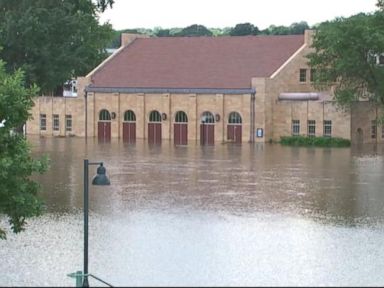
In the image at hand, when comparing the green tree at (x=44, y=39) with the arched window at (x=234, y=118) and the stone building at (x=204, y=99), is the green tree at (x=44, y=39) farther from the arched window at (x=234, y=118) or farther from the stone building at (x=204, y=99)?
the arched window at (x=234, y=118)

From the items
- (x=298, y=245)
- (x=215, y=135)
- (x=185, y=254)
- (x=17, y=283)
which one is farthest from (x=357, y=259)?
(x=215, y=135)

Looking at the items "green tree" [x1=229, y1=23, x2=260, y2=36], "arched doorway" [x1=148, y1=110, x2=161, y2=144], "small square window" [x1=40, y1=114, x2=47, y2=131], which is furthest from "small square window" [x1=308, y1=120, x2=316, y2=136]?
"green tree" [x1=229, y1=23, x2=260, y2=36]

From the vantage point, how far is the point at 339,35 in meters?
65.2

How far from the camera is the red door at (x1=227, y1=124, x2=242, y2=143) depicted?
71500 mm

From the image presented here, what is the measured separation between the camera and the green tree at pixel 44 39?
7594cm

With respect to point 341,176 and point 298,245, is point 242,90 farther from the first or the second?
point 298,245

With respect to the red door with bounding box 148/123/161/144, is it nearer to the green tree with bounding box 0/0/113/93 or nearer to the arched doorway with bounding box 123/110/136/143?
the arched doorway with bounding box 123/110/136/143

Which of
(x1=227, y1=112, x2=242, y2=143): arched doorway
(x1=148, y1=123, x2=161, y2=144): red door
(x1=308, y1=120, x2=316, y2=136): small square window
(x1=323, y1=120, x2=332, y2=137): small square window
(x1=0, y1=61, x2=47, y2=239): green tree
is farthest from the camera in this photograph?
(x1=148, y1=123, x2=161, y2=144): red door

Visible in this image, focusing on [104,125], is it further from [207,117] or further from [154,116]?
[207,117]

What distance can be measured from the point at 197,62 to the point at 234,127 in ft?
25.2

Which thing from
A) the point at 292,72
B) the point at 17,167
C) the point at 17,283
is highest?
the point at 292,72

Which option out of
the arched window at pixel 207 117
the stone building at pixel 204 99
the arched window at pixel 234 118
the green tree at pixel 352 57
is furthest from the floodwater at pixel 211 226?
the arched window at pixel 207 117

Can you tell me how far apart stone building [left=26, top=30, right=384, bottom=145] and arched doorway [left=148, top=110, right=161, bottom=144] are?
0.08m

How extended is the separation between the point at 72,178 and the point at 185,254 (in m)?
20.2
